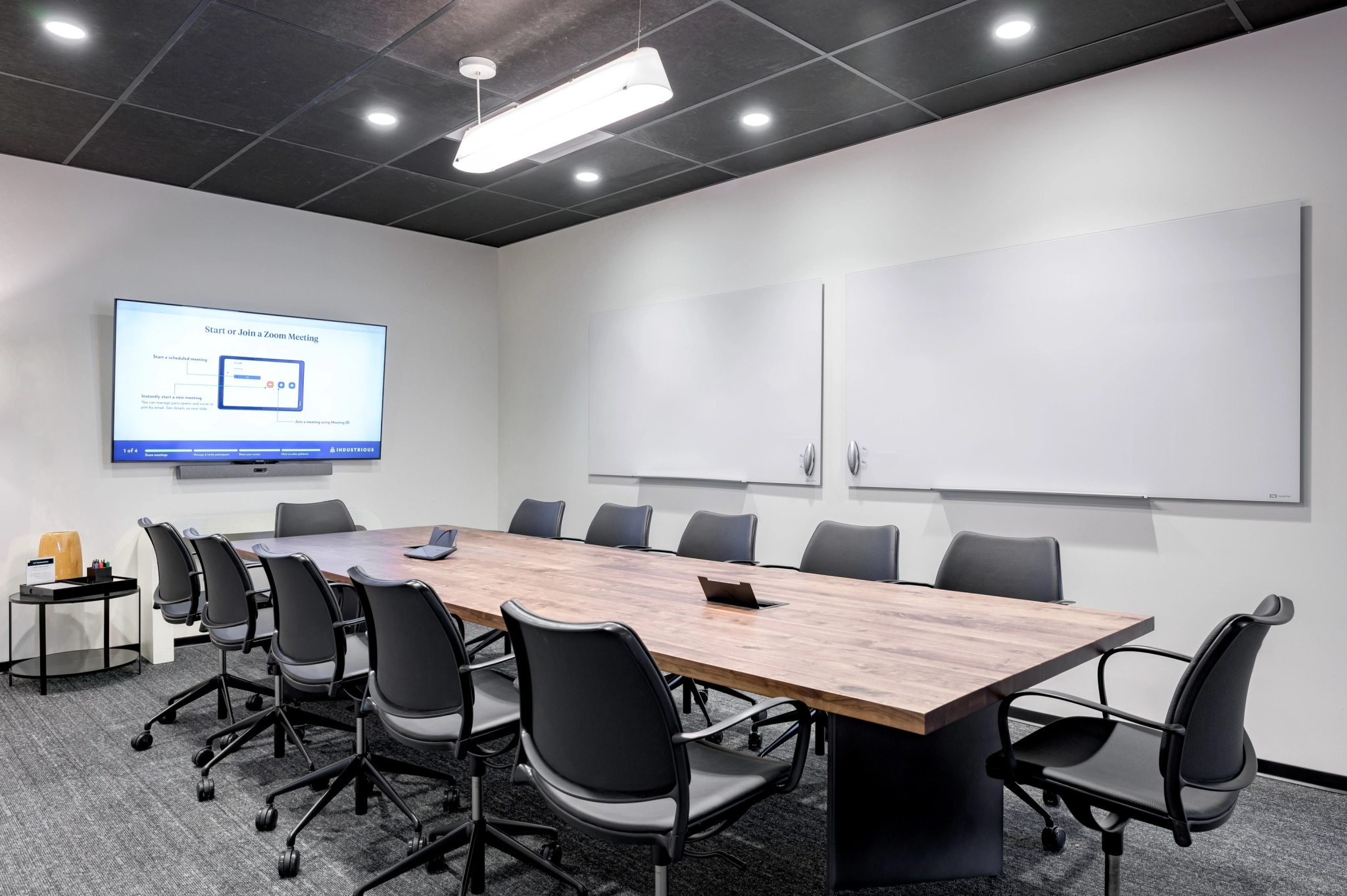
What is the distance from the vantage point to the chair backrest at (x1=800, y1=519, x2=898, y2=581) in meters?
3.77

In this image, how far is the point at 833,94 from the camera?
4234mm

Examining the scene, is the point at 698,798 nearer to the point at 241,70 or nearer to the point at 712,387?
the point at 241,70

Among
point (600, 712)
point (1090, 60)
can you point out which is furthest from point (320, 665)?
point (1090, 60)

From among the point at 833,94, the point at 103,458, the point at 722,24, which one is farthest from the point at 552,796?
the point at 103,458

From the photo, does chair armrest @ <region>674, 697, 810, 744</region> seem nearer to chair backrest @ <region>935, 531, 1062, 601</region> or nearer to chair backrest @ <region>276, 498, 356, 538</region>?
chair backrest @ <region>935, 531, 1062, 601</region>

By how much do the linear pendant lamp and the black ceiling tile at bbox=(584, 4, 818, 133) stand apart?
545 millimetres

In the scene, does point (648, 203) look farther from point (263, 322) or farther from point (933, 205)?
point (263, 322)

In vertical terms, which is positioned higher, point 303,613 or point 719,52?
point 719,52

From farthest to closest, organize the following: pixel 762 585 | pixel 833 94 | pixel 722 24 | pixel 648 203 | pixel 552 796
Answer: pixel 648 203 → pixel 833 94 → pixel 722 24 → pixel 762 585 → pixel 552 796

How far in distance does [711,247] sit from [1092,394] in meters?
2.74

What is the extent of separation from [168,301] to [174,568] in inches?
99.5

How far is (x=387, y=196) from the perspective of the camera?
19.7ft

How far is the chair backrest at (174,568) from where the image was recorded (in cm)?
388

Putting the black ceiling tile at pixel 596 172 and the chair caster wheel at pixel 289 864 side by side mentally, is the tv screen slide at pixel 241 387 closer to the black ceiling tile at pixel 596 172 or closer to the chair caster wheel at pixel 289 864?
the black ceiling tile at pixel 596 172
